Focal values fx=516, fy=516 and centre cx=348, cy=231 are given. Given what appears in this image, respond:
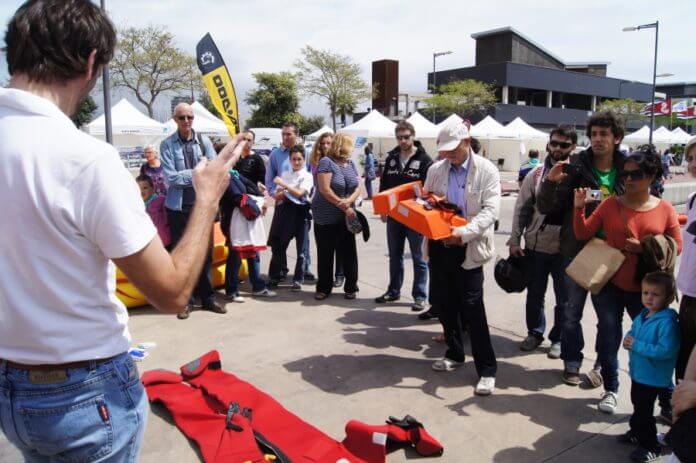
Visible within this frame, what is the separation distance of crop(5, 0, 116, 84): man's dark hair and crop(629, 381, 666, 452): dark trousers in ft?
10.4

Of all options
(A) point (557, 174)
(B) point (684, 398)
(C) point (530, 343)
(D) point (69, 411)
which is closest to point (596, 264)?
(A) point (557, 174)

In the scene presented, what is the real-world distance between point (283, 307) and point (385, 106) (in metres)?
53.3

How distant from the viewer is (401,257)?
593cm

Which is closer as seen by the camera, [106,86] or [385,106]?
[106,86]

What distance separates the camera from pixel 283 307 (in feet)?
18.9

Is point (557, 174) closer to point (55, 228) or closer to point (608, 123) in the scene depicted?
point (608, 123)

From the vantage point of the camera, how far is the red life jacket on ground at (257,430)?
2.85 m

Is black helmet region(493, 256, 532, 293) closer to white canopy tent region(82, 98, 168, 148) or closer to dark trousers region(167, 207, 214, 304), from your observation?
dark trousers region(167, 207, 214, 304)

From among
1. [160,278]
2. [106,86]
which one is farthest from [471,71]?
[160,278]

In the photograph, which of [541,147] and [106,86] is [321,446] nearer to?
[106,86]

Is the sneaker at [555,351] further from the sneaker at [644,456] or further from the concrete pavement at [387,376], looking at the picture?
the sneaker at [644,456]

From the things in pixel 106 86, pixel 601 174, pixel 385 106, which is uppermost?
pixel 385 106

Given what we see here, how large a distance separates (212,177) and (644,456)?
2.89m

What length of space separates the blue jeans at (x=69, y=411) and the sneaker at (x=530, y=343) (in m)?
3.85
